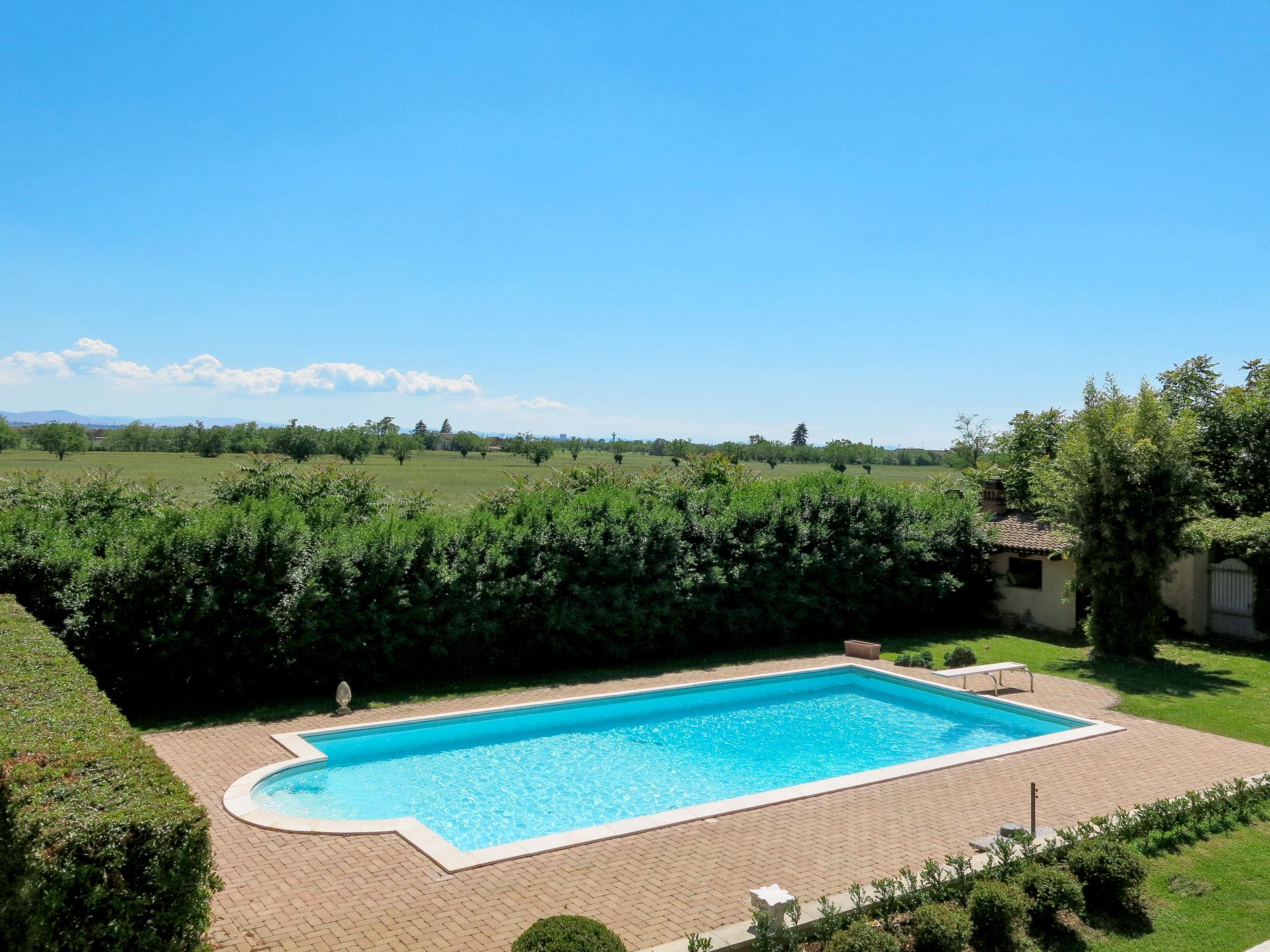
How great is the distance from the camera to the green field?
21000mm

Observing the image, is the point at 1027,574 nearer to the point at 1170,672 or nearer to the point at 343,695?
the point at 1170,672

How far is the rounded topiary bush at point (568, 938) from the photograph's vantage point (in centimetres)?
595

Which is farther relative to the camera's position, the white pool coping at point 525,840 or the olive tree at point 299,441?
the olive tree at point 299,441

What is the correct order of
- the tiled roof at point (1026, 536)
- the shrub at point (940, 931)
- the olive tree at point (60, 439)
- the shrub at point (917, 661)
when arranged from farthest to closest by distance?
the olive tree at point (60, 439)
the tiled roof at point (1026, 536)
the shrub at point (917, 661)
the shrub at point (940, 931)

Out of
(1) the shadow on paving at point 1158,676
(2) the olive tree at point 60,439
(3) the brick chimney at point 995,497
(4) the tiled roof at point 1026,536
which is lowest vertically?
(1) the shadow on paving at point 1158,676

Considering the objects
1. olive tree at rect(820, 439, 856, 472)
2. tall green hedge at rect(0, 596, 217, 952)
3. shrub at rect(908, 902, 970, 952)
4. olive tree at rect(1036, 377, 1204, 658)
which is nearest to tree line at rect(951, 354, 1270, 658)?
olive tree at rect(1036, 377, 1204, 658)

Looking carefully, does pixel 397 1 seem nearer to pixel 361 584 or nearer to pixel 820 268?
pixel 361 584

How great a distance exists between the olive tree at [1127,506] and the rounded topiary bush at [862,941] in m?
15.6

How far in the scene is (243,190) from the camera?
18.7m

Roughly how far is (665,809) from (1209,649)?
58.0 ft

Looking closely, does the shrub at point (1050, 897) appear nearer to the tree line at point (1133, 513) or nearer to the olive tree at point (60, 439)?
the tree line at point (1133, 513)

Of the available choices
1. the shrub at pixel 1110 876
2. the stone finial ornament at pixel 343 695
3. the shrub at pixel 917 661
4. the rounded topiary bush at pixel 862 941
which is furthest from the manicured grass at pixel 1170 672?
the stone finial ornament at pixel 343 695

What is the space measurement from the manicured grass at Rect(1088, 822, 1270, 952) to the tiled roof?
50.2 ft

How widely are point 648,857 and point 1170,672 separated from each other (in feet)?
51.3
